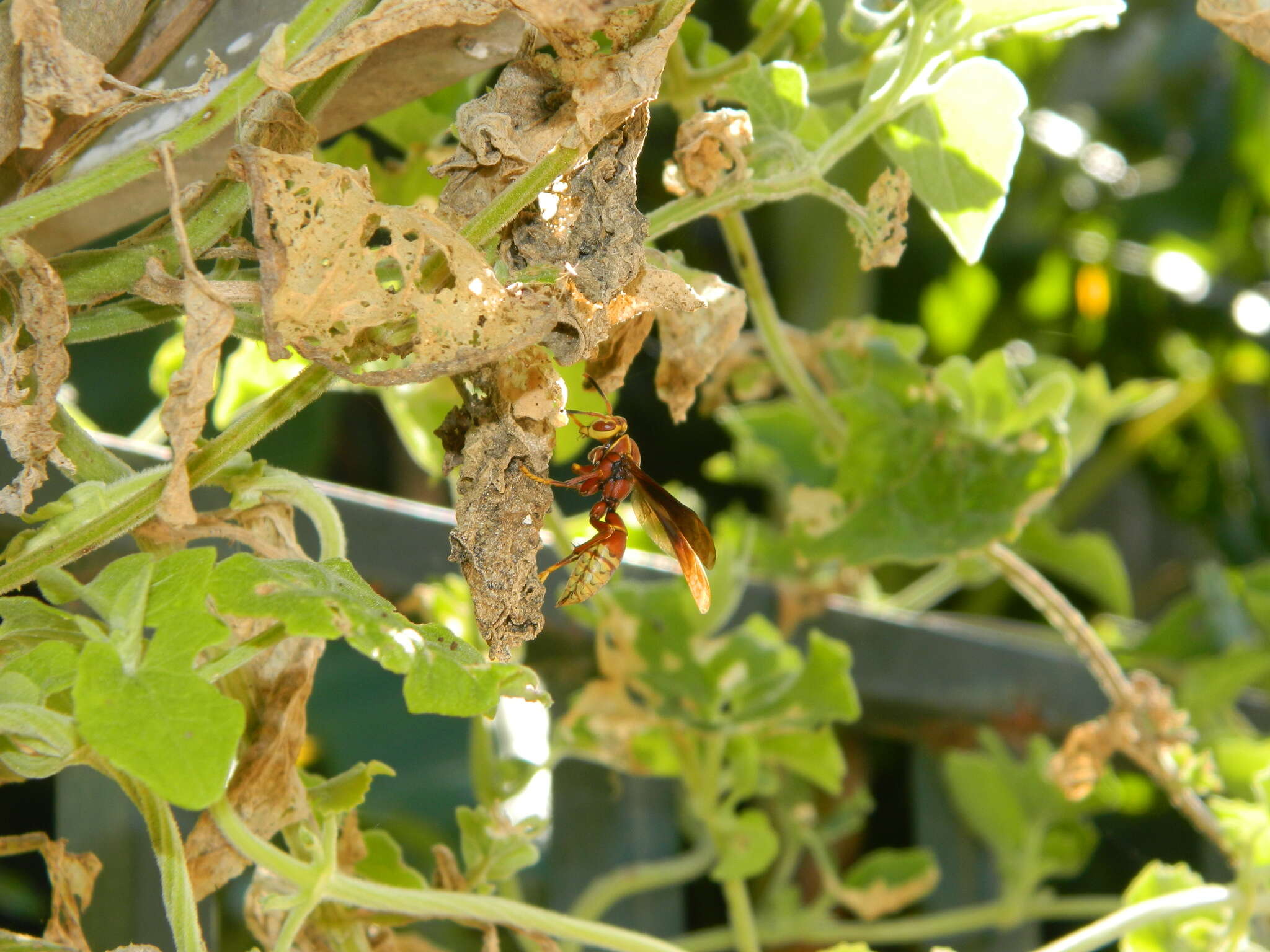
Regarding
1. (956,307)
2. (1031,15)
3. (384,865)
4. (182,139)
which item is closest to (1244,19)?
(1031,15)

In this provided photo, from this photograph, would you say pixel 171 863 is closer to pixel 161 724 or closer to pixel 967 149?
pixel 161 724

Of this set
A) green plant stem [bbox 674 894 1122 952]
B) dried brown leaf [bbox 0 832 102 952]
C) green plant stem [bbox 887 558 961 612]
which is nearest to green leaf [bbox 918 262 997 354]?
green plant stem [bbox 887 558 961 612]

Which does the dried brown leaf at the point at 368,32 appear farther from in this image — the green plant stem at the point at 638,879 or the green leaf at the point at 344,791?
the green plant stem at the point at 638,879

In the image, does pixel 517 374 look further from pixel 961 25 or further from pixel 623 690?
pixel 623 690

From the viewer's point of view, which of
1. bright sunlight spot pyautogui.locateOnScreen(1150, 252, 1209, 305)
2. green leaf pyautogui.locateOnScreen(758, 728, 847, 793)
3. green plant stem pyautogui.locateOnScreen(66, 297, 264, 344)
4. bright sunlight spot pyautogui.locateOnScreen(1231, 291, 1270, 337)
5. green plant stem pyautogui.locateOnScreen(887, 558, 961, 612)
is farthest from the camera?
bright sunlight spot pyautogui.locateOnScreen(1150, 252, 1209, 305)

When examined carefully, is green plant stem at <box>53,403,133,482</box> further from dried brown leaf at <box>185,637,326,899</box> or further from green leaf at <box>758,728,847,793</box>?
green leaf at <box>758,728,847,793</box>

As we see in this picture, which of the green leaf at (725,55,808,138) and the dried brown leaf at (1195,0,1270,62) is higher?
the dried brown leaf at (1195,0,1270,62)

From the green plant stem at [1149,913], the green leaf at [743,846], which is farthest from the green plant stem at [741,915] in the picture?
the green plant stem at [1149,913]

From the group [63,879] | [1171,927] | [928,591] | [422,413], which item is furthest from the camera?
[928,591]
